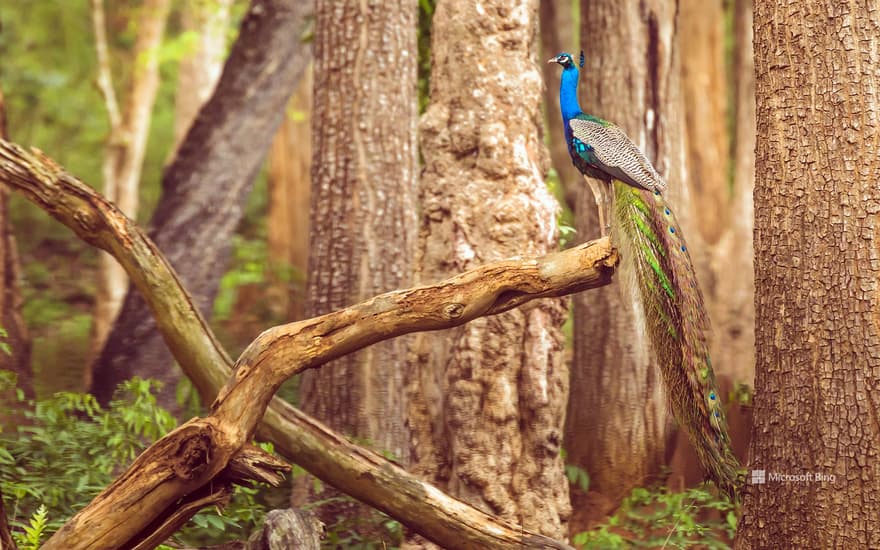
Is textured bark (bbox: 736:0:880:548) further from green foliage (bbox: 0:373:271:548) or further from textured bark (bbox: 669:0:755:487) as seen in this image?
green foliage (bbox: 0:373:271:548)

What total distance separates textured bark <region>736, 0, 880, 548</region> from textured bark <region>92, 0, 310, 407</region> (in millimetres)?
5508

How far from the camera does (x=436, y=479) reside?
546 cm

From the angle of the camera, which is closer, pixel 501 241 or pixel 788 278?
pixel 788 278

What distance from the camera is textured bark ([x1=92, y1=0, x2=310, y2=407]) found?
892 centimetres

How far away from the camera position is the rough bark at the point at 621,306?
7.27 metres

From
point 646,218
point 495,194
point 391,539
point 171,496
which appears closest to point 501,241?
point 495,194

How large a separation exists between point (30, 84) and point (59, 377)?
28.1 ft

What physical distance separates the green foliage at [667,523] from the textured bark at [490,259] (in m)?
0.54

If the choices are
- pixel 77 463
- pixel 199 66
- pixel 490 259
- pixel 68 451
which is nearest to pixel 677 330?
pixel 490 259

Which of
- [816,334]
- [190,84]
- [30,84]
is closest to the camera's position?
[816,334]

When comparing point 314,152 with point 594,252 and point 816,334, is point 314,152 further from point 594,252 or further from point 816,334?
point 816,334

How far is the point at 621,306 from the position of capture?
7387mm

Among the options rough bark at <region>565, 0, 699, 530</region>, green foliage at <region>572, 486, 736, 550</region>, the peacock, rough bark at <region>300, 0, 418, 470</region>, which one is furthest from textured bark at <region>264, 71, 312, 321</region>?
the peacock

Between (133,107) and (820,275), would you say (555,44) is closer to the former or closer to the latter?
(133,107)
